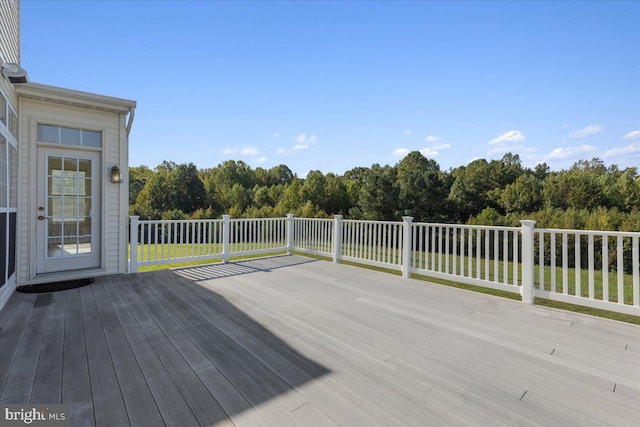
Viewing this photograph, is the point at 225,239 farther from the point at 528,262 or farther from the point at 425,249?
the point at 528,262

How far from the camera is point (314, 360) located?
82.0 inches

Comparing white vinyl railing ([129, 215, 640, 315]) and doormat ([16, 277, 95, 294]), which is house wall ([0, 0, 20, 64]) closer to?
white vinyl railing ([129, 215, 640, 315])

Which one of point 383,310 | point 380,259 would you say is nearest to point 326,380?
point 383,310

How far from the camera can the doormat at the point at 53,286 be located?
3755mm

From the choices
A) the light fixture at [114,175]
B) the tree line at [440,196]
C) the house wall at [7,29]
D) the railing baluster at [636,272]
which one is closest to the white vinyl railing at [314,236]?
the light fixture at [114,175]

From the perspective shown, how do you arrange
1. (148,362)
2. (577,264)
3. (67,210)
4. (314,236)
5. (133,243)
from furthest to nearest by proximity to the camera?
(314,236) < (133,243) < (67,210) < (577,264) < (148,362)

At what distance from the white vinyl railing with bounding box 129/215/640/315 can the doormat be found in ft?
2.39

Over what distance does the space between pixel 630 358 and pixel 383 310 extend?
75.1 inches

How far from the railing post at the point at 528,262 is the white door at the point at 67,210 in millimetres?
6074

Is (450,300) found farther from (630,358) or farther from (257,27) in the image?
(257,27)

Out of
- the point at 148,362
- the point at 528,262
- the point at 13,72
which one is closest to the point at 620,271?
the point at 528,262

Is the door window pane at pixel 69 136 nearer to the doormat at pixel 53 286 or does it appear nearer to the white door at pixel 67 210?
the white door at pixel 67 210

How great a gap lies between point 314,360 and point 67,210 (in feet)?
14.8

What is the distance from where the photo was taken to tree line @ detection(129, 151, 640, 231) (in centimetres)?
1706
